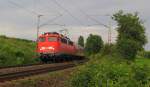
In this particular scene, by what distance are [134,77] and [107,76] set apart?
41.2 inches

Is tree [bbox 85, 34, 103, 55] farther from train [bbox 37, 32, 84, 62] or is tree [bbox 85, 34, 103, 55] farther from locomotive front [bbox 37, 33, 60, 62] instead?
locomotive front [bbox 37, 33, 60, 62]

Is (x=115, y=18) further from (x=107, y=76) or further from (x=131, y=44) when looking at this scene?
(x=107, y=76)

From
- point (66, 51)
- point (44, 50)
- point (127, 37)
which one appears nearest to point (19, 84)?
point (44, 50)

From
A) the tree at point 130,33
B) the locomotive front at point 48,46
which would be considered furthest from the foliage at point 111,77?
the tree at point 130,33

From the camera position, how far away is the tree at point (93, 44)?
3981 inches

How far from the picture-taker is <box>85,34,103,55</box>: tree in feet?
332

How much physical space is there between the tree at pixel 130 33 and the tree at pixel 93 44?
36895mm

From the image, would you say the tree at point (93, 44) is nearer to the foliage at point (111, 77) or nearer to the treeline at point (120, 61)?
the treeline at point (120, 61)

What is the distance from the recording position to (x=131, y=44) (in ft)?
180

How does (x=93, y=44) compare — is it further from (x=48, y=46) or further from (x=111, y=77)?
(x=111, y=77)

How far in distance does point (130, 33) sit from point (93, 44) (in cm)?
4309

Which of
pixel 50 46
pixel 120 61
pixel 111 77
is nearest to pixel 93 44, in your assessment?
pixel 50 46

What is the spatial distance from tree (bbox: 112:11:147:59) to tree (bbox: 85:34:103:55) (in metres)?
36.9

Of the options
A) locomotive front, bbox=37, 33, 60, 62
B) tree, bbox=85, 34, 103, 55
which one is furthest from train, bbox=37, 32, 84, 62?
tree, bbox=85, 34, 103, 55
